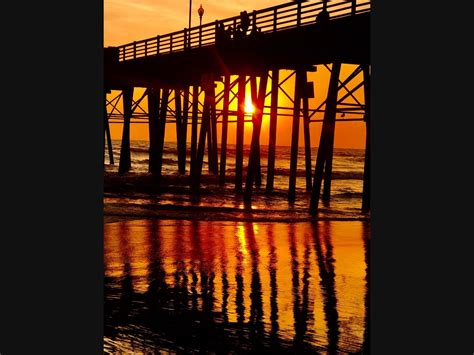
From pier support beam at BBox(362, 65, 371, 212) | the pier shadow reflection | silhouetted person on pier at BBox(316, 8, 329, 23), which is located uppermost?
silhouetted person on pier at BBox(316, 8, 329, 23)

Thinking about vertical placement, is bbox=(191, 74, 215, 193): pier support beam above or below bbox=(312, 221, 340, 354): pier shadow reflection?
above

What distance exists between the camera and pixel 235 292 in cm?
794

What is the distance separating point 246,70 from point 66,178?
17.6 meters

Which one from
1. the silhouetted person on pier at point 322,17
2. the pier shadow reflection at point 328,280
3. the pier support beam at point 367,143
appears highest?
the silhouetted person on pier at point 322,17

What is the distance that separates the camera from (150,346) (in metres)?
5.89

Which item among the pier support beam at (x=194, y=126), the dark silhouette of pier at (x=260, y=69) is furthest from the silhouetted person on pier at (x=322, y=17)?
the pier support beam at (x=194, y=126)

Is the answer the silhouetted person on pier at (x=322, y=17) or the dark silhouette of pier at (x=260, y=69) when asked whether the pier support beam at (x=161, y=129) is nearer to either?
the dark silhouette of pier at (x=260, y=69)

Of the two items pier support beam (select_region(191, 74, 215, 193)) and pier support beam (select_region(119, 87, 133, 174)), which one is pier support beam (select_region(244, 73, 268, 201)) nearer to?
pier support beam (select_region(191, 74, 215, 193))

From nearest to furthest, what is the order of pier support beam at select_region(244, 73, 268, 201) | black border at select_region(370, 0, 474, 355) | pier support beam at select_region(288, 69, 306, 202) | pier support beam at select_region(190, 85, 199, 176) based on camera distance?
black border at select_region(370, 0, 474, 355) → pier support beam at select_region(288, 69, 306, 202) → pier support beam at select_region(244, 73, 268, 201) → pier support beam at select_region(190, 85, 199, 176)

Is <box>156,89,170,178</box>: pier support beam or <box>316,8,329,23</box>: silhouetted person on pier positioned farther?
<box>156,89,170,178</box>: pier support beam

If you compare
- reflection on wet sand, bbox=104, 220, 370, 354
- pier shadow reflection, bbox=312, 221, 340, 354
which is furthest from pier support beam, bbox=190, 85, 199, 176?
reflection on wet sand, bbox=104, 220, 370, 354

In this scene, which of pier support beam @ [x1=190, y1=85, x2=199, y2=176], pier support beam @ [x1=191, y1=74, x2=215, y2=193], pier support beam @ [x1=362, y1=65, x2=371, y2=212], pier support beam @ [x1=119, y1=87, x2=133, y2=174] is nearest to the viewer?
pier support beam @ [x1=362, y1=65, x2=371, y2=212]

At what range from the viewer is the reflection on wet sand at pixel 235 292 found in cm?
611

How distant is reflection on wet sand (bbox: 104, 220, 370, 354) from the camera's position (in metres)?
6.11
